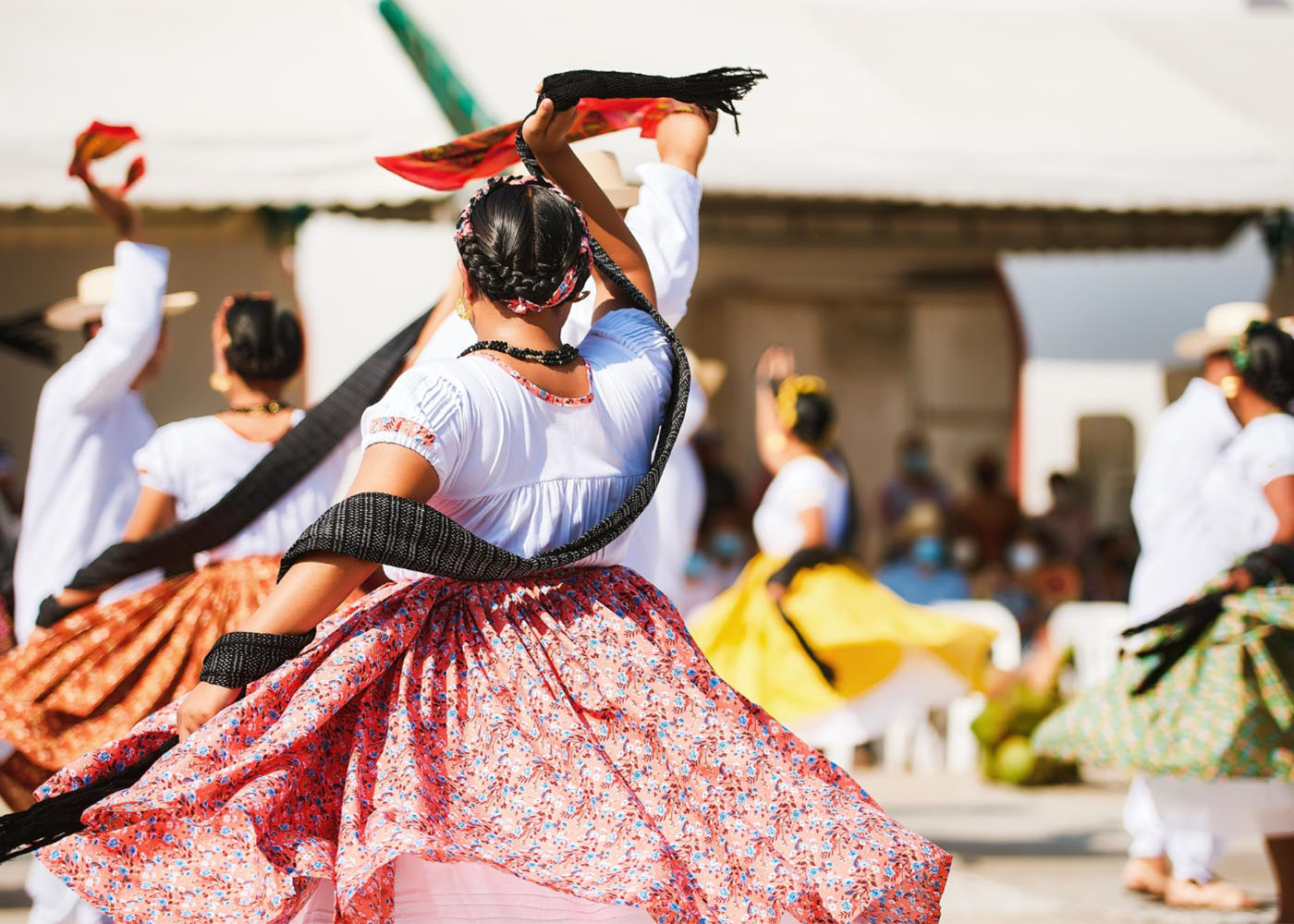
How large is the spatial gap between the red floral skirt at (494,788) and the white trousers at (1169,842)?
11.3 ft

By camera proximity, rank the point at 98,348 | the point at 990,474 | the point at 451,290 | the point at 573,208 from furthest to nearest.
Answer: the point at 990,474
the point at 98,348
the point at 451,290
the point at 573,208

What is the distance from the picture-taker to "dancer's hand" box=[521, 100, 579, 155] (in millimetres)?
3094

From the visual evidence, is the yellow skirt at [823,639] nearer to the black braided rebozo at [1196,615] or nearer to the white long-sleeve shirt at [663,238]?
the black braided rebozo at [1196,615]

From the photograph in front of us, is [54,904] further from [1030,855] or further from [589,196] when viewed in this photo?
[1030,855]

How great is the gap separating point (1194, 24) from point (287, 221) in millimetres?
6619

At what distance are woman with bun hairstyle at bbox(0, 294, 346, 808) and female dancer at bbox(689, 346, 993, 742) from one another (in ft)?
9.92

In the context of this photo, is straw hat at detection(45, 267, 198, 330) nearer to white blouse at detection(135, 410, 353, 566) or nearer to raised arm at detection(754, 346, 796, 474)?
white blouse at detection(135, 410, 353, 566)

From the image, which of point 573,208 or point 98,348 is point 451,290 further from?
point 98,348

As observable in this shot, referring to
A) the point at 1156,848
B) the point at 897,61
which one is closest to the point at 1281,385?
the point at 1156,848

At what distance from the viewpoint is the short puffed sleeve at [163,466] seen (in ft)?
14.5

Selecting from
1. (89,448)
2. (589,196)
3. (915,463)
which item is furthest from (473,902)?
(915,463)

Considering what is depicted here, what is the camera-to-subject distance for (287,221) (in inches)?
393

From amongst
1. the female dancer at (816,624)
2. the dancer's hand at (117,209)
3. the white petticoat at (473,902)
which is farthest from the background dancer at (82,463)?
the female dancer at (816,624)

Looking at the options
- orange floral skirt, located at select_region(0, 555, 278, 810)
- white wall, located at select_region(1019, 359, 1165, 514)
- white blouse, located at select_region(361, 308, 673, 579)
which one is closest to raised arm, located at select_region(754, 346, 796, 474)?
orange floral skirt, located at select_region(0, 555, 278, 810)
